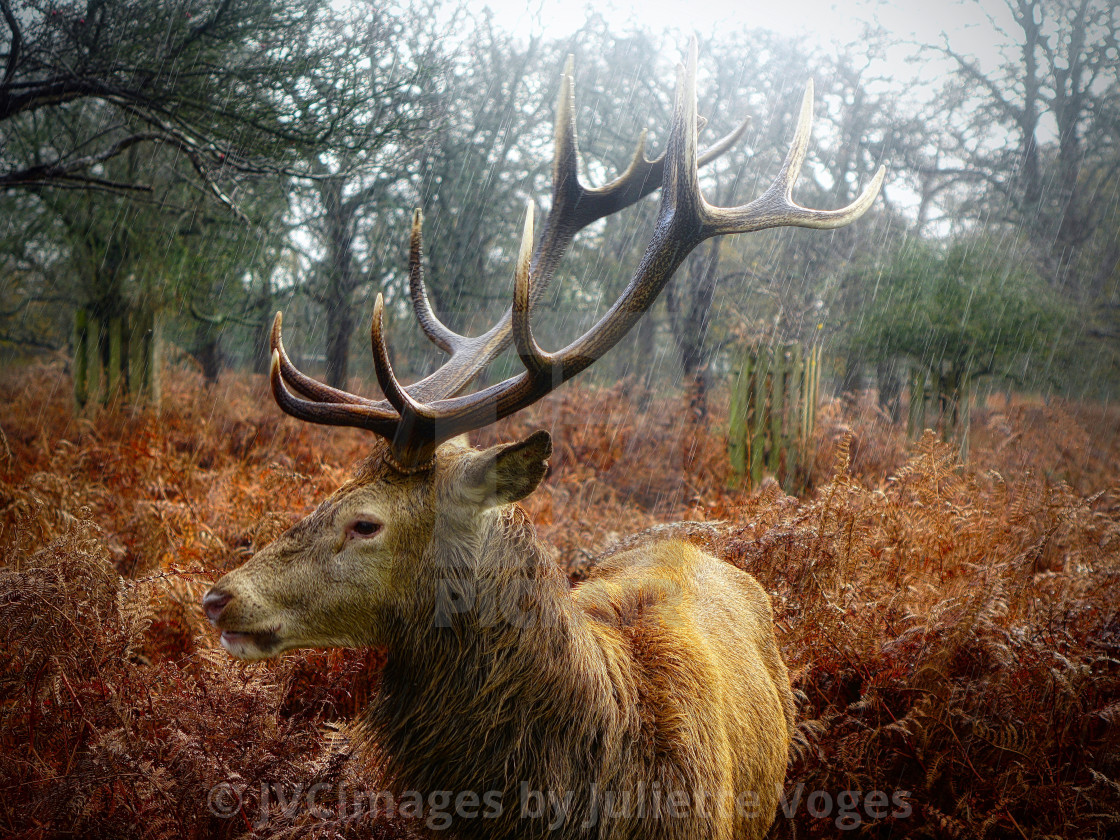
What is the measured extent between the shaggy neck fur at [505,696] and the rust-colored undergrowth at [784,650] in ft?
1.24

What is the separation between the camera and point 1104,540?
4.53m

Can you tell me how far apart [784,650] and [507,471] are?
209cm

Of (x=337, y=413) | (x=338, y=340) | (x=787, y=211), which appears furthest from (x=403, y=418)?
(x=338, y=340)

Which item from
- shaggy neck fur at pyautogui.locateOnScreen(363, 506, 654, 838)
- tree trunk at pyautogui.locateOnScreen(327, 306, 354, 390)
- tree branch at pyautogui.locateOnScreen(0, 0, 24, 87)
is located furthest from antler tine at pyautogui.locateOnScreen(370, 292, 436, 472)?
tree trunk at pyautogui.locateOnScreen(327, 306, 354, 390)

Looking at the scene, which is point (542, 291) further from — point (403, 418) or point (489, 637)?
point (489, 637)

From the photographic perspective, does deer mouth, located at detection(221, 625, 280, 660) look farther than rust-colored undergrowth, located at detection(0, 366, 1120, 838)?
No

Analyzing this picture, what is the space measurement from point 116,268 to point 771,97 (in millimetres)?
12839

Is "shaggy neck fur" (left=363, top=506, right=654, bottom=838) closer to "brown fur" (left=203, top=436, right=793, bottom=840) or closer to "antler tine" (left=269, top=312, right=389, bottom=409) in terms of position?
"brown fur" (left=203, top=436, right=793, bottom=840)

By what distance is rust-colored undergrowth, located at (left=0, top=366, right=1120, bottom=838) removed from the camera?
2.39 meters

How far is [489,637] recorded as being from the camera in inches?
83.0

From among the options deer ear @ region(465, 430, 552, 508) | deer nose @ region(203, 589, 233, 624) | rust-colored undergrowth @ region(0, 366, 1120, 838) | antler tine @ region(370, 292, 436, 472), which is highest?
antler tine @ region(370, 292, 436, 472)

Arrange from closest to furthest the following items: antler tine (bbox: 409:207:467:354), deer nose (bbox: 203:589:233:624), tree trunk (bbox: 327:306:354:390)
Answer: deer nose (bbox: 203:589:233:624), antler tine (bbox: 409:207:467:354), tree trunk (bbox: 327:306:354:390)

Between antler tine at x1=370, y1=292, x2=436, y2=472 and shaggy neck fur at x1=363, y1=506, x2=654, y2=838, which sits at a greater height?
Result: antler tine at x1=370, y1=292, x2=436, y2=472

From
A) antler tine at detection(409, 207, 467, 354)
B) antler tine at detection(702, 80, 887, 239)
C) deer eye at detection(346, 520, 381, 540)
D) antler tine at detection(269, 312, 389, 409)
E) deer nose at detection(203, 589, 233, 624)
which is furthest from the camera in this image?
antler tine at detection(409, 207, 467, 354)
